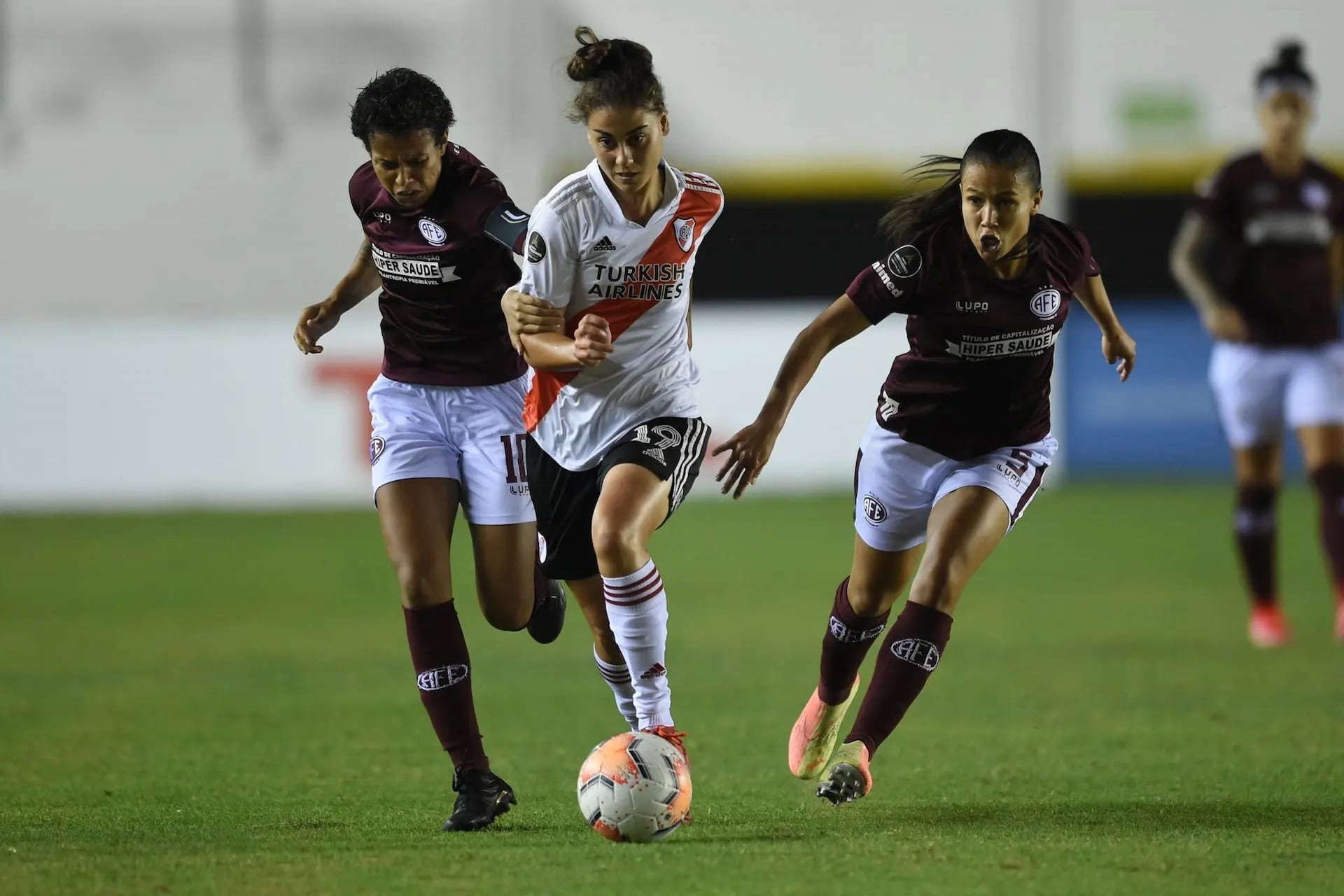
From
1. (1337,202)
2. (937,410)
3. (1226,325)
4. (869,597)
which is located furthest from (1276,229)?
(869,597)

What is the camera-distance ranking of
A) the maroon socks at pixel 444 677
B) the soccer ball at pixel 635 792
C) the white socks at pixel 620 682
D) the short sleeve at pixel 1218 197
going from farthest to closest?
the short sleeve at pixel 1218 197, the white socks at pixel 620 682, the maroon socks at pixel 444 677, the soccer ball at pixel 635 792

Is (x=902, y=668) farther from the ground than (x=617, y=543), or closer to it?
closer to it

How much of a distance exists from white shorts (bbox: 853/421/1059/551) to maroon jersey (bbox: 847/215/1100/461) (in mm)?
34

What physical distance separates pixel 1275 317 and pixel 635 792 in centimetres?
513

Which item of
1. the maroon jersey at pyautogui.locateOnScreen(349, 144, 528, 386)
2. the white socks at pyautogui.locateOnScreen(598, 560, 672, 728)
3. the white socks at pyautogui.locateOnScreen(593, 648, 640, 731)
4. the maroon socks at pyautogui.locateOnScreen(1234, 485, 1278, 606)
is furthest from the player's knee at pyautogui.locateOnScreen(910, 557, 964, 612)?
the maroon socks at pyautogui.locateOnScreen(1234, 485, 1278, 606)

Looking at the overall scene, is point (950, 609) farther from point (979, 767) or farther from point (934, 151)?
point (934, 151)

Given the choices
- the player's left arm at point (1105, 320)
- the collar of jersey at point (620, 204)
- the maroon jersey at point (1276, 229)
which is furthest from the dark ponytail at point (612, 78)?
the maroon jersey at point (1276, 229)

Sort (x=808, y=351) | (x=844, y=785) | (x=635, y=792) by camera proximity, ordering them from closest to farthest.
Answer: (x=635, y=792) → (x=844, y=785) → (x=808, y=351)

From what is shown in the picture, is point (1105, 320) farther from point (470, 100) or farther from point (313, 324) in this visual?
point (470, 100)

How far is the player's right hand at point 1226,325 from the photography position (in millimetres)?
7941

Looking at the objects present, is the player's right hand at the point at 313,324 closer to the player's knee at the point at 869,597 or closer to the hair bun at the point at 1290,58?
the player's knee at the point at 869,597

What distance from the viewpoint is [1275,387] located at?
8078mm

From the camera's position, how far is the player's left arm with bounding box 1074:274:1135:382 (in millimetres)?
4996

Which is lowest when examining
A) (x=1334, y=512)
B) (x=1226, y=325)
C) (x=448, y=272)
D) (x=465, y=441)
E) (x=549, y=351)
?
(x=1334, y=512)
